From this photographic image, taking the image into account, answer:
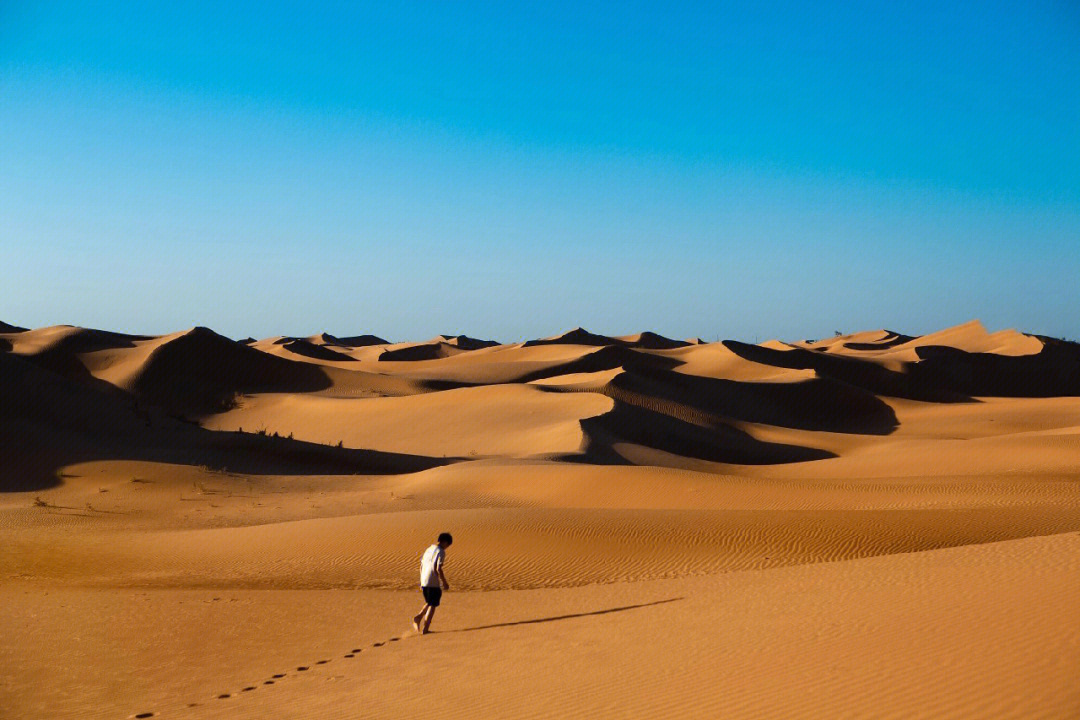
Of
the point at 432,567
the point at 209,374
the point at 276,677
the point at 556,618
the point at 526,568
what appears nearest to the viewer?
the point at 276,677

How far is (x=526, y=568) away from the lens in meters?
15.4

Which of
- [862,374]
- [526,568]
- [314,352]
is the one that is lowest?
[526,568]

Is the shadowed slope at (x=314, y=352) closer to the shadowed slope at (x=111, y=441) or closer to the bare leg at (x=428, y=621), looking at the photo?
the shadowed slope at (x=111, y=441)

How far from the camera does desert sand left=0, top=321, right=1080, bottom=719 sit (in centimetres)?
757

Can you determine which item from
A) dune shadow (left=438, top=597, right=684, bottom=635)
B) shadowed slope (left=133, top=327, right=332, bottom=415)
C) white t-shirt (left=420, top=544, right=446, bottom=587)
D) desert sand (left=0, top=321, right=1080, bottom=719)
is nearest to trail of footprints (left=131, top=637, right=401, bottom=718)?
desert sand (left=0, top=321, right=1080, bottom=719)

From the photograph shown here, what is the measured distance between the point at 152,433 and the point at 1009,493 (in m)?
22.6

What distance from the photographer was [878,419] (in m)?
50.2

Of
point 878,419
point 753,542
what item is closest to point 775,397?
point 878,419

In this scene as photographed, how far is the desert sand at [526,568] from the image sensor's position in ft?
24.8

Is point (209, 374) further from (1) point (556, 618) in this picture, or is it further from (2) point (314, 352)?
(1) point (556, 618)

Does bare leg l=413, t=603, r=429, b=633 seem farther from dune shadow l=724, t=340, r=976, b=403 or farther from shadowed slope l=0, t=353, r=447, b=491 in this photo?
dune shadow l=724, t=340, r=976, b=403

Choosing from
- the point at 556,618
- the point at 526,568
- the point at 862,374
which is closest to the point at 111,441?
the point at 526,568

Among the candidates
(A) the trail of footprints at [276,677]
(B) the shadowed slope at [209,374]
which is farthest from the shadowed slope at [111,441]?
(A) the trail of footprints at [276,677]

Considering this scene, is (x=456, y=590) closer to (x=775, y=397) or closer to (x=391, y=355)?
(x=775, y=397)
